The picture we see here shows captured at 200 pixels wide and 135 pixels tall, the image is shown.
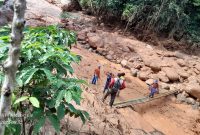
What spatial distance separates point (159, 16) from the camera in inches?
694

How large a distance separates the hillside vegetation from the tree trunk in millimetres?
15820

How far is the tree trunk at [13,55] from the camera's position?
220cm

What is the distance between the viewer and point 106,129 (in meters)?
7.40

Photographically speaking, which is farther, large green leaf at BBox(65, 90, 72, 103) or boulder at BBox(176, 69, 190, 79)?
boulder at BBox(176, 69, 190, 79)

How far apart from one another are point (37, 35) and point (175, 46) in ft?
47.2

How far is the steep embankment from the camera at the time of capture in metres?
8.29

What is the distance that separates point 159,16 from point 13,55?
52.8 feet

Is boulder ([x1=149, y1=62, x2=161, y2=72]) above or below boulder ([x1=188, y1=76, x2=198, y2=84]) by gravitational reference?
above

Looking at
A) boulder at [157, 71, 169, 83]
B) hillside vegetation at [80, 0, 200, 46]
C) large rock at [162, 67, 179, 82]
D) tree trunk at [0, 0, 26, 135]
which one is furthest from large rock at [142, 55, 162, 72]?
tree trunk at [0, 0, 26, 135]

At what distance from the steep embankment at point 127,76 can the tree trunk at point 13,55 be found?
3916 mm

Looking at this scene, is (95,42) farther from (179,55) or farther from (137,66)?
(179,55)

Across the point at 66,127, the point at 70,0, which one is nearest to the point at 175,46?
the point at 70,0

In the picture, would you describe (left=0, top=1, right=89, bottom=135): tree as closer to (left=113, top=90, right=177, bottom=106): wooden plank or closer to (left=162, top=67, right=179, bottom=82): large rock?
(left=113, top=90, right=177, bottom=106): wooden plank

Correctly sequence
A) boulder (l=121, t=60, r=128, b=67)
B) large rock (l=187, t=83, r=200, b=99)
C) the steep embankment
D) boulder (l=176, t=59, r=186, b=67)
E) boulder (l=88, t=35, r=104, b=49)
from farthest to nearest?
boulder (l=88, t=35, r=104, b=49) < boulder (l=176, t=59, r=186, b=67) < boulder (l=121, t=60, r=128, b=67) < large rock (l=187, t=83, r=200, b=99) < the steep embankment
